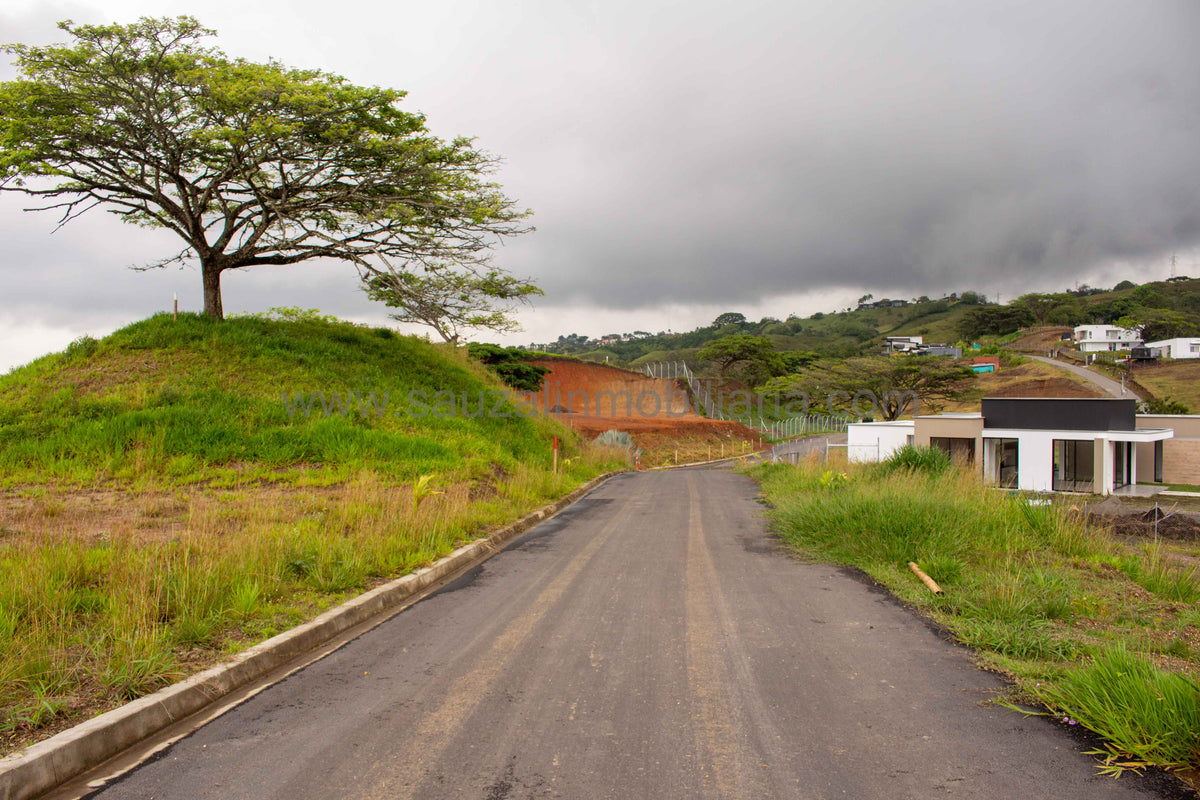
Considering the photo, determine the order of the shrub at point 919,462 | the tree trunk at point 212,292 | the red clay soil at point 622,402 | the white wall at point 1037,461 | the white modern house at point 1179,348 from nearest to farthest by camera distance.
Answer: the shrub at point 919,462 → the tree trunk at point 212,292 → the white wall at point 1037,461 → the red clay soil at point 622,402 → the white modern house at point 1179,348

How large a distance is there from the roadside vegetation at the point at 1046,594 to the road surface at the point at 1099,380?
74.4 m

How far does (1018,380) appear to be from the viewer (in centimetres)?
7956

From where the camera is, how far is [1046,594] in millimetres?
6297

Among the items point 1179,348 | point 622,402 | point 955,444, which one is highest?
point 1179,348

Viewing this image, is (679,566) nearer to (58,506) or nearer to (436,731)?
(436,731)

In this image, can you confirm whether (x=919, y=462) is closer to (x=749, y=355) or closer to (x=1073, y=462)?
(x=1073, y=462)

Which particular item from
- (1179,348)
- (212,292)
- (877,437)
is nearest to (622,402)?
(877,437)

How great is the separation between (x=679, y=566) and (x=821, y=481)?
7.73m

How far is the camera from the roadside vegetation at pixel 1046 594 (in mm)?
3705

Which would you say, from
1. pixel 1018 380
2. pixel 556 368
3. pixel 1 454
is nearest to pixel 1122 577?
pixel 1 454

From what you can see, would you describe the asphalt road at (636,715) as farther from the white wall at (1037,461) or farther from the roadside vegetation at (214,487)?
the white wall at (1037,461)

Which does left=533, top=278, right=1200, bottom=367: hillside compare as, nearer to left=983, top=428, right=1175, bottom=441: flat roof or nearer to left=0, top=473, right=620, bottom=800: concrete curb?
left=983, top=428, right=1175, bottom=441: flat roof

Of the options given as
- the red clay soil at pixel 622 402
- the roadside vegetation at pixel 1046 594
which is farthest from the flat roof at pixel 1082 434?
the red clay soil at pixel 622 402

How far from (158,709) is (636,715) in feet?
9.45
